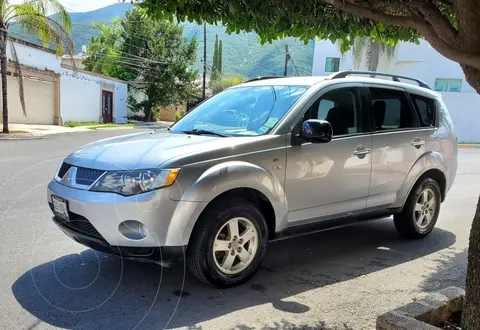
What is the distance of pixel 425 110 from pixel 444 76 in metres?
29.1

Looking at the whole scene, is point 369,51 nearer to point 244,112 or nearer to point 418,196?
point 418,196

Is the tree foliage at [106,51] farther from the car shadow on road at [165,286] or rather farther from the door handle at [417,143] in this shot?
the car shadow on road at [165,286]

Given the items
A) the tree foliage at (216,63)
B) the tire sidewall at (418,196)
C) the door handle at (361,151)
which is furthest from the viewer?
the tree foliage at (216,63)

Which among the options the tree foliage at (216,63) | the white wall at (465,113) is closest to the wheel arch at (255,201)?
the white wall at (465,113)

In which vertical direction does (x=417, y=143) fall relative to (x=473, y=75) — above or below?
below

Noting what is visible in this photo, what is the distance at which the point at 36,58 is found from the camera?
2548cm

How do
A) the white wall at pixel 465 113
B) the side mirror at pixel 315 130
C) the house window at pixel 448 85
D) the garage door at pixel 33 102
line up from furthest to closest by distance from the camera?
the house window at pixel 448 85
the white wall at pixel 465 113
the garage door at pixel 33 102
the side mirror at pixel 315 130

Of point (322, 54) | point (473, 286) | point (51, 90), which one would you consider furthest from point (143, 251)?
point (322, 54)

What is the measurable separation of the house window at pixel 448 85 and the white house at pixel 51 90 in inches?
994

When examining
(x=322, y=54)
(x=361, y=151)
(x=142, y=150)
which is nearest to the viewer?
(x=142, y=150)

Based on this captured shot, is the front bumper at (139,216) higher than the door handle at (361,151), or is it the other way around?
the door handle at (361,151)

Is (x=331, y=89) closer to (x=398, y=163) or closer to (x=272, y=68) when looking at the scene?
(x=398, y=163)

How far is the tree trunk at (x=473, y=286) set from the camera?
A: 2475 mm

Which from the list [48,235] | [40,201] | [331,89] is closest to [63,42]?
[40,201]
